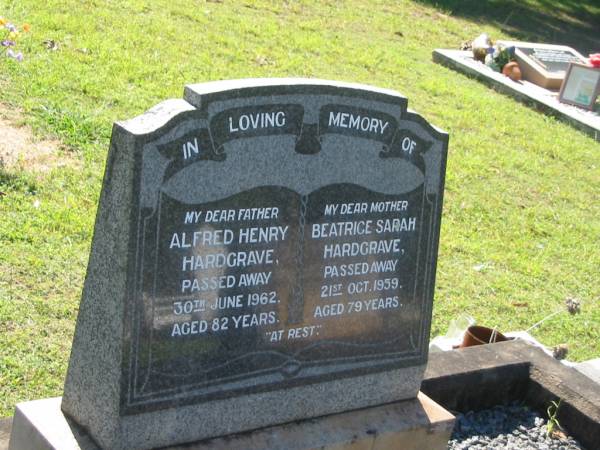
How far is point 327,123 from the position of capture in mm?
3920

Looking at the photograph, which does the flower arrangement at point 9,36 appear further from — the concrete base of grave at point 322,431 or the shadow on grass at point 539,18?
the shadow on grass at point 539,18

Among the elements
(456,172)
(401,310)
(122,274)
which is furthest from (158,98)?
(122,274)

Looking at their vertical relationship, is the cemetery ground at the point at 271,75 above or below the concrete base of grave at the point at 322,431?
below

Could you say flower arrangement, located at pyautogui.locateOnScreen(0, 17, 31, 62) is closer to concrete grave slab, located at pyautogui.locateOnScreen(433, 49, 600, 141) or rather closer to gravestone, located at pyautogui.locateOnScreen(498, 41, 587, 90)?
concrete grave slab, located at pyautogui.locateOnScreen(433, 49, 600, 141)

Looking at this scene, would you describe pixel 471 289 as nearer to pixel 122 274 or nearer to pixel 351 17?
pixel 122 274

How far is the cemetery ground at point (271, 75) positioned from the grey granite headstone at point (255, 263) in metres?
1.10

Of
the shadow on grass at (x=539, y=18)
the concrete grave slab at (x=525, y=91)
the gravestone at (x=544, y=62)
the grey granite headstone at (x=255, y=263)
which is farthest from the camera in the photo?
the shadow on grass at (x=539, y=18)

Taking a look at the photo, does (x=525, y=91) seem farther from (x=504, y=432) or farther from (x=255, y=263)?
(x=255, y=263)

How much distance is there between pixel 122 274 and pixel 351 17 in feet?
34.4

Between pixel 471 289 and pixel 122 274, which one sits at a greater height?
pixel 122 274

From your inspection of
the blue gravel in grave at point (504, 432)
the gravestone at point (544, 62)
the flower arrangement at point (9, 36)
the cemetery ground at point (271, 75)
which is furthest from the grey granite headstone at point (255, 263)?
the gravestone at point (544, 62)

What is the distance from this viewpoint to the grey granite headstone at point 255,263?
140 inches

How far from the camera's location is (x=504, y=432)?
5.02 metres

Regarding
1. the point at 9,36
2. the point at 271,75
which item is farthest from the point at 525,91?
the point at 9,36
